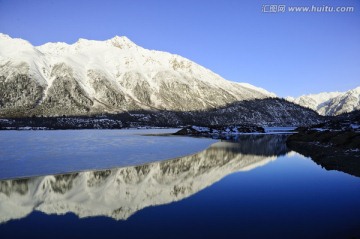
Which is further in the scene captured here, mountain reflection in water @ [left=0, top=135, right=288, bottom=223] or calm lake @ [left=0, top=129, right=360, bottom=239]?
mountain reflection in water @ [left=0, top=135, right=288, bottom=223]

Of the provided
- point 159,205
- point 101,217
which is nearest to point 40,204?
point 101,217

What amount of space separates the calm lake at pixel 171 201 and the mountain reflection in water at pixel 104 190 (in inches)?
2.5

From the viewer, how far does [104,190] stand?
26016mm

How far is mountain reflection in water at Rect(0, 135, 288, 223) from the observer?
2100cm

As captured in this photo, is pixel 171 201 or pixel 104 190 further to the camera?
pixel 104 190

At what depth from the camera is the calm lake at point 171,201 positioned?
16953 millimetres

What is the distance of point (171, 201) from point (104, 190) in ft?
19.9

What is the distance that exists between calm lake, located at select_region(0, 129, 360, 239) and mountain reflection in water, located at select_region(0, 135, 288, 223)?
0.06m

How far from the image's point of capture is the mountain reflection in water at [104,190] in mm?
21000

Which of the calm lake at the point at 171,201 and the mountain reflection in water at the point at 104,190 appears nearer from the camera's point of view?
the calm lake at the point at 171,201

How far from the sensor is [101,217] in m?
19.3

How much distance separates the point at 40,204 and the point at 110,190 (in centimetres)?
546

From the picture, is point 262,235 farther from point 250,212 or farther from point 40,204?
point 40,204

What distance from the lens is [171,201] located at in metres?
23.1
